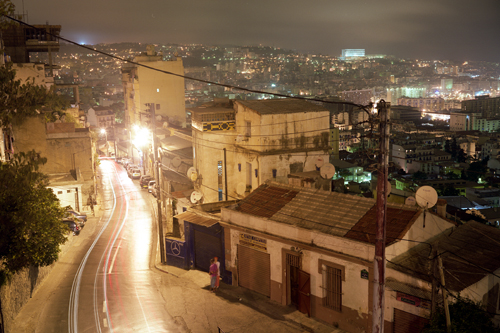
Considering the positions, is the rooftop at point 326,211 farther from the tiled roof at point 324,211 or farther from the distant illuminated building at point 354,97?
the distant illuminated building at point 354,97

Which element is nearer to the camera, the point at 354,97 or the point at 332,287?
the point at 332,287

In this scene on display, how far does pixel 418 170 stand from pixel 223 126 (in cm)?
7586

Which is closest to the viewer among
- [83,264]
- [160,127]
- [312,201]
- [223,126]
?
[312,201]

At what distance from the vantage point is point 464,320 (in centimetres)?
972

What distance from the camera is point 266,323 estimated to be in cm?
1336

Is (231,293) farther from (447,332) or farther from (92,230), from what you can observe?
(92,230)

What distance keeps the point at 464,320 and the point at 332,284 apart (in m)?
4.13

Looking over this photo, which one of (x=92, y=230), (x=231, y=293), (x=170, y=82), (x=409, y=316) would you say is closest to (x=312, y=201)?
(x=231, y=293)

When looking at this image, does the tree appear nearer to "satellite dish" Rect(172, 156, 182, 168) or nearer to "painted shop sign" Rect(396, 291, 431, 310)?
"painted shop sign" Rect(396, 291, 431, 310)

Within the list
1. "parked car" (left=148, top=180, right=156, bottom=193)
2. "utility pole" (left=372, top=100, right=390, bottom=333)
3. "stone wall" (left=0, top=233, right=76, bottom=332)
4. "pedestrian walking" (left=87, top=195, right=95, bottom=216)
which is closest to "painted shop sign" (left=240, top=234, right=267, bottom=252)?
"utility pole" (left=372, top=100, right=390, bottom=333)

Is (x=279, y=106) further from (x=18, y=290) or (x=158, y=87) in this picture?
(x=158, y=87)

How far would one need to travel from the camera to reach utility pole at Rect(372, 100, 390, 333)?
29.6ft

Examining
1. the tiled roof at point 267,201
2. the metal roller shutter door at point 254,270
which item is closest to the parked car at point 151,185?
the tiled roof at point 267,201

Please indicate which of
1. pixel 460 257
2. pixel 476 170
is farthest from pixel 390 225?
pixel 476 170
